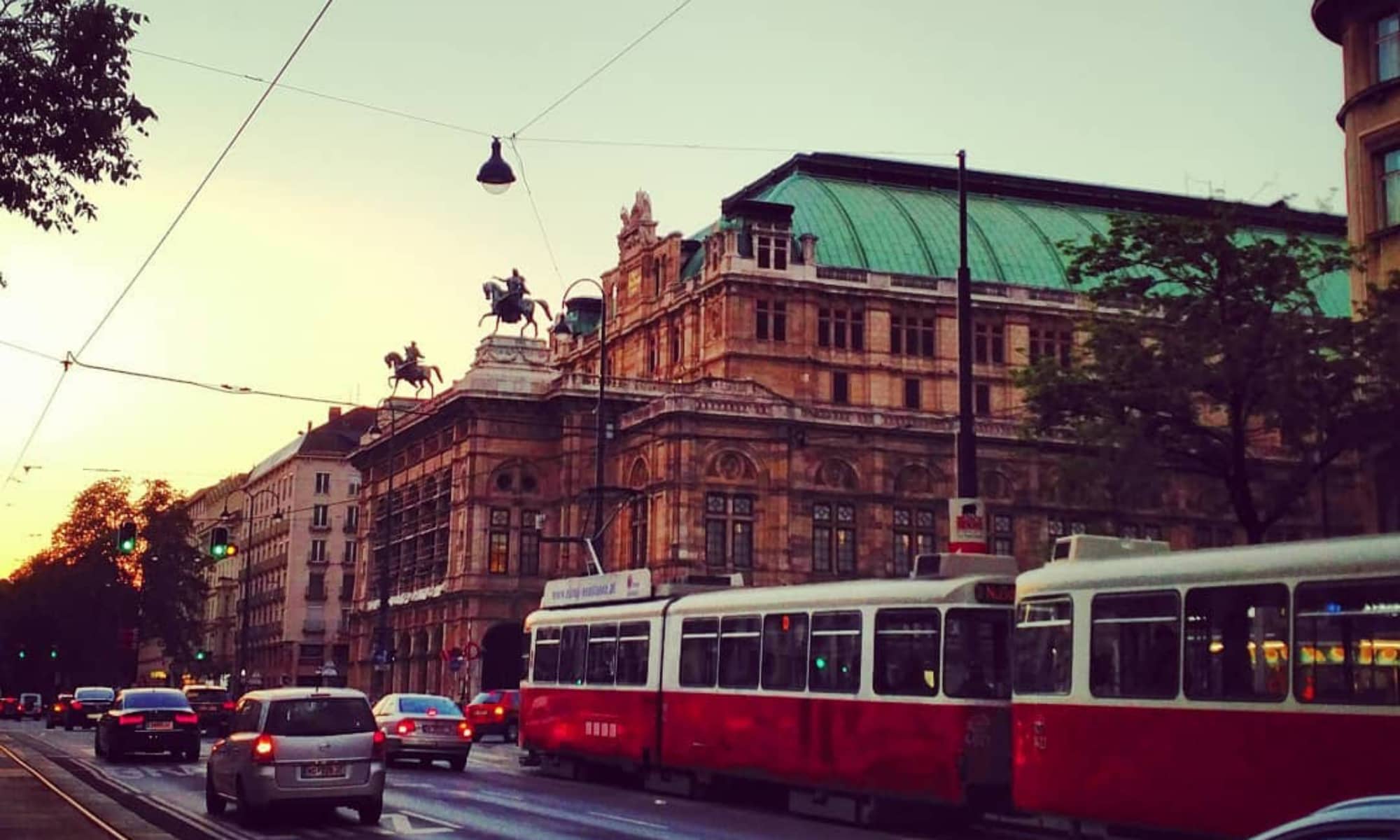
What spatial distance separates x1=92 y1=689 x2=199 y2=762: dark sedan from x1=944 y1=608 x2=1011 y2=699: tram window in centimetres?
1998

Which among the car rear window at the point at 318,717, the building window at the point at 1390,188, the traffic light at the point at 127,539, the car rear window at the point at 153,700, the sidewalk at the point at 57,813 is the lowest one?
the sidewalk at the point at 57,813

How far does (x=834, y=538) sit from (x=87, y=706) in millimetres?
34938

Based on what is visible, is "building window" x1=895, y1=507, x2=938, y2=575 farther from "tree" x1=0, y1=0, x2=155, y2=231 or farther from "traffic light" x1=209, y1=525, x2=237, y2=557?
"tree" x1=0, y1=0, x2=155, y2=231

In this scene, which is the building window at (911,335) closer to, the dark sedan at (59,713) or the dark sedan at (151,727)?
the dark sedan at (59,713)

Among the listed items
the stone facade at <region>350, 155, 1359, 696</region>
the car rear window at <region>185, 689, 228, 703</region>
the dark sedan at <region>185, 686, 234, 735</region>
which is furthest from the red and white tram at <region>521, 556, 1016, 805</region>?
the stone facade at <region>350, 155, 1359, 696</region>

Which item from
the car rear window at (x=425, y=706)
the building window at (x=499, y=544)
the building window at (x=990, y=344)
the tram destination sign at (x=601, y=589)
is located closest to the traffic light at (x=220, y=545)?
the car rear window at (x=425, y=706)

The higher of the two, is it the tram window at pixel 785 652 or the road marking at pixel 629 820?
the tram window at pixel 785 652

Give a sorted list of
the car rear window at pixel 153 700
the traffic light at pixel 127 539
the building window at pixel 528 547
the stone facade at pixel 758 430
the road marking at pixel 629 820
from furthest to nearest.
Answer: the building window at pixel 528 547 → the stone facade at pixel 758 430 → the traffic light at pixel 127 539 → the car rear window at pixel 153 700 → the road marking at pixel 629 820

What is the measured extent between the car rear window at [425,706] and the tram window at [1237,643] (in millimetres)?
20127

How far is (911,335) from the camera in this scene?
88.6m

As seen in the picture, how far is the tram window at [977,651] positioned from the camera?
21156mm

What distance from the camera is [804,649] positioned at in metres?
24.0

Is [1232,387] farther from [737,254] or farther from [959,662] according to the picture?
[737,254]

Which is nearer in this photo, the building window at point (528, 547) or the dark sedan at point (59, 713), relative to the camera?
the dark sedan at point (59, 713)
